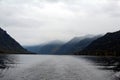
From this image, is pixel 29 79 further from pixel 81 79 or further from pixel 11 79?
pixel 81 79

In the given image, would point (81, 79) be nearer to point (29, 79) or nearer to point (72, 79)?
point (72, 79)

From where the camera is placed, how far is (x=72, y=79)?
5212 cm

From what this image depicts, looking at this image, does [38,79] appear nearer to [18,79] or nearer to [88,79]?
[18,79]

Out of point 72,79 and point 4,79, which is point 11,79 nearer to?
point 4,79

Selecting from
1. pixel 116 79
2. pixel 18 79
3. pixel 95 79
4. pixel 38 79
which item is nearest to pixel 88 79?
pixel 95 79

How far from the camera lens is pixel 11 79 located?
166 feet

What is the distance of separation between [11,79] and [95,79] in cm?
1658

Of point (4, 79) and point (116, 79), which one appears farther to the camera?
point (116, 79)

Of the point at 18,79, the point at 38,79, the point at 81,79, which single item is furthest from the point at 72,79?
the point at 18,79

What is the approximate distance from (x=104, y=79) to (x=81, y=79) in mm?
4851

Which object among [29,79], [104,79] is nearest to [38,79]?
[29,79]

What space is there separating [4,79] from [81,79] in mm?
15006

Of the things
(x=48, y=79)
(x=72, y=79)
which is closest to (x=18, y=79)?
(x=48, y=79)

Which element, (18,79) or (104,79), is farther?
(104,79)
